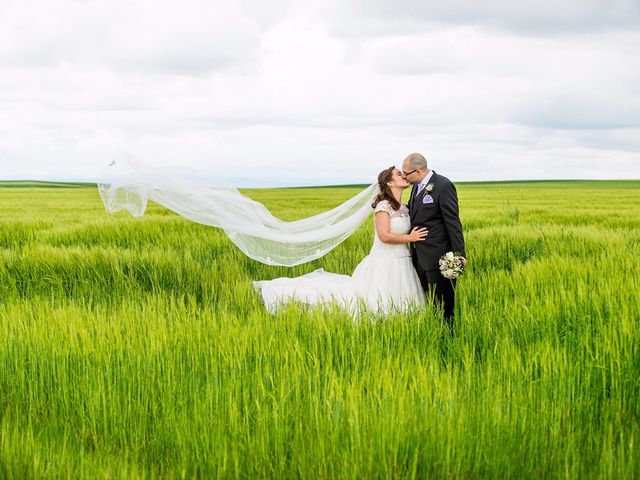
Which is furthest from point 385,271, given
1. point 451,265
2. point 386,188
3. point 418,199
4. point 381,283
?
point 451,265

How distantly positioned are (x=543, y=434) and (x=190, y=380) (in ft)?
6.66

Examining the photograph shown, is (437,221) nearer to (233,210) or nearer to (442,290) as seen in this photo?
(442,290)

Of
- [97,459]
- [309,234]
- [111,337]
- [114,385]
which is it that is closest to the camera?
[97,459]

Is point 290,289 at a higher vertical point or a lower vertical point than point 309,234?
lower

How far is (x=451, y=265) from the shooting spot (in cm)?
514

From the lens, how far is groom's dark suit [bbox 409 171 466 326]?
5281 mm

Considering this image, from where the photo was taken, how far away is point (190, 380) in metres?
3.53

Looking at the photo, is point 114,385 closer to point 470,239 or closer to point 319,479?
point 319,479

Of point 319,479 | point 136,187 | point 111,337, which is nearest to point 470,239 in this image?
point 136,187

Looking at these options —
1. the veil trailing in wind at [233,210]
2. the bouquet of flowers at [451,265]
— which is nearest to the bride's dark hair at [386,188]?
the veil trailing in wind at [233,210]

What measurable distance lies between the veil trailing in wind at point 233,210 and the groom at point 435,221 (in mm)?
992

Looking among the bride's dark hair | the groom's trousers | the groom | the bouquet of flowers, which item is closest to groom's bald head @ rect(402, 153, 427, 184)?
the groom

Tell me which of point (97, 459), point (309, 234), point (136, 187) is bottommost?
point (97, 459)

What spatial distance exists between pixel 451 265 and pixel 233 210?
310 centimetres
